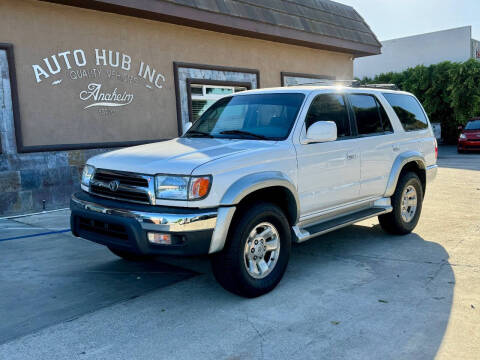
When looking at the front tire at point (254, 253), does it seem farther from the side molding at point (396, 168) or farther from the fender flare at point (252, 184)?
the side molding at point (396, 168)

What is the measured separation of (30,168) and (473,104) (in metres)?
21.2

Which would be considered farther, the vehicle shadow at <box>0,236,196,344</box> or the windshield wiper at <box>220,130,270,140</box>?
the windshield wiper at <box>220,130,270,140</box>

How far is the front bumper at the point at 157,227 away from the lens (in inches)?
145

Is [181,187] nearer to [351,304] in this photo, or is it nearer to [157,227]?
[157,227]

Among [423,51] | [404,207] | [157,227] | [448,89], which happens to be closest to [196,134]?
[157,227]

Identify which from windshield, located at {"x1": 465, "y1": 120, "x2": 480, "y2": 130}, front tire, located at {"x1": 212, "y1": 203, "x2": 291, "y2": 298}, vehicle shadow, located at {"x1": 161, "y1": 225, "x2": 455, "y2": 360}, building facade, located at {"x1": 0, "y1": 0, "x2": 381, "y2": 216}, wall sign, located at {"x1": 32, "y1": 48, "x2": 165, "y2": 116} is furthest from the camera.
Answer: windshield, located at {"x1": 465, "y1": 120, "x2": 480, "y2": 130}

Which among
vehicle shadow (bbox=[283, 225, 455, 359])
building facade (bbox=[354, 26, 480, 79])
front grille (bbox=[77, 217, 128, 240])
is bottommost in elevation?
vehicle shadow (bbox=[283, 225, 455, 359])

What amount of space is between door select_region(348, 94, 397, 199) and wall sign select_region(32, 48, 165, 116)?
6018mm

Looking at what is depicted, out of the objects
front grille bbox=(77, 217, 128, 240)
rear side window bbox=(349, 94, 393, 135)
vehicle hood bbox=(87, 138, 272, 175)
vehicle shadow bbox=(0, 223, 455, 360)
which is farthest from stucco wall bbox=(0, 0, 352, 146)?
rear side window bbox=(349, 94, 393, 135)

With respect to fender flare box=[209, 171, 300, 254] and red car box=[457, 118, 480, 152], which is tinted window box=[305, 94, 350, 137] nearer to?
fender flare box=[209, 171, 300, 254]

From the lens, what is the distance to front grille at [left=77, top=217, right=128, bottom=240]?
12.8 ft

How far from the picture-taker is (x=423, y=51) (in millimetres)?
35469

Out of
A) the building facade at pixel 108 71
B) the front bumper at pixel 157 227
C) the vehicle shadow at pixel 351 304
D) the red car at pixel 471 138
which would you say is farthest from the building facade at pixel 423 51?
the front bumper at pixel 157 227

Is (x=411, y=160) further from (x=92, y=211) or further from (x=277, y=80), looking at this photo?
(x=277, y=80)
